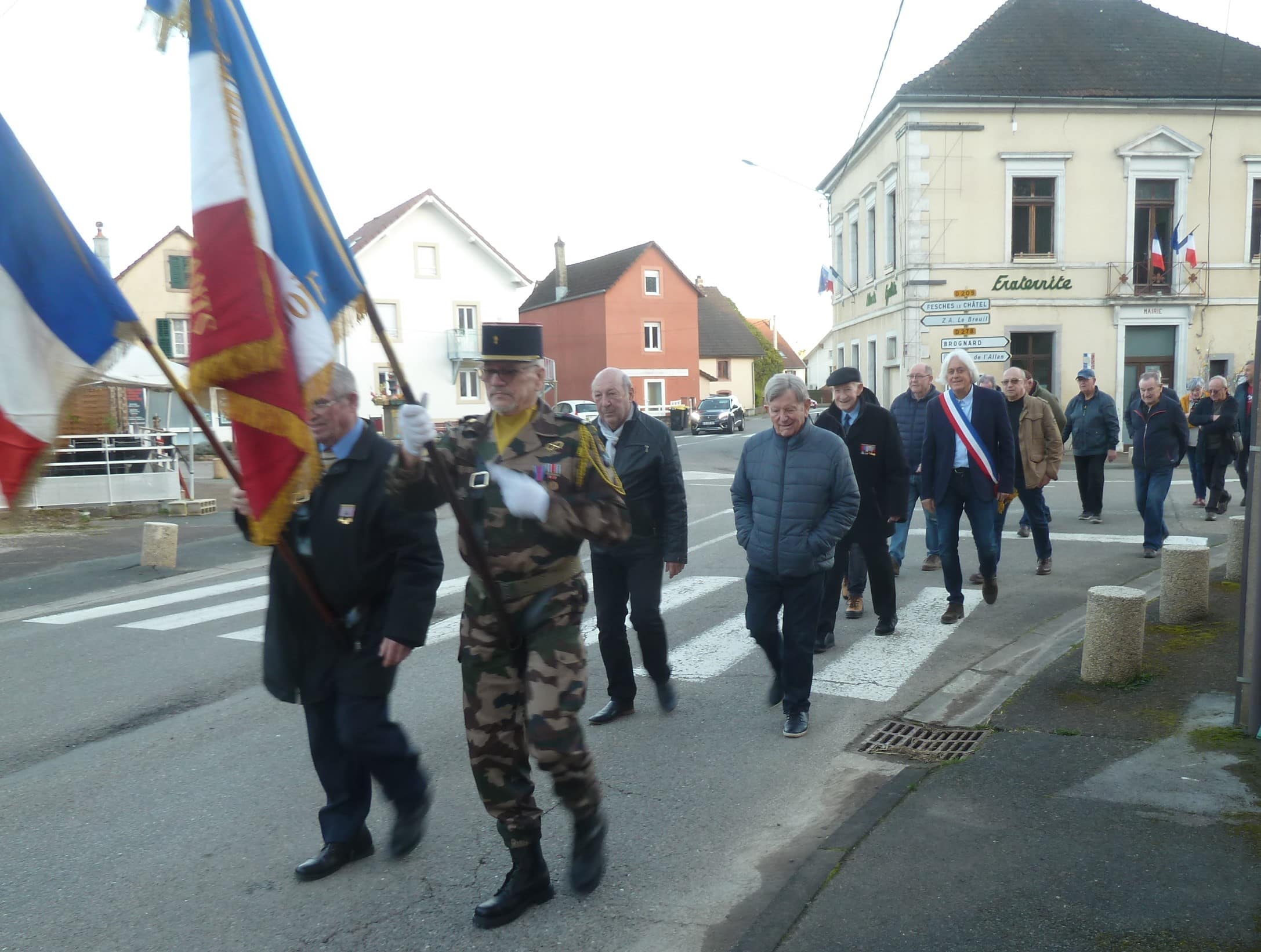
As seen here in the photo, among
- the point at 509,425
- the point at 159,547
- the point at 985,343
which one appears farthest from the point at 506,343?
the point at 985,343

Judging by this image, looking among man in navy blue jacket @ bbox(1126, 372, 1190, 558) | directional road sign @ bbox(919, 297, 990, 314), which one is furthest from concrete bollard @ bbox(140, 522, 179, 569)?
directional road sign @ bbox(919, 297, 990, 314)

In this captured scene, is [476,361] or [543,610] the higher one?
[476,361]

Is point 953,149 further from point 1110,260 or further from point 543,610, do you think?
point 543,610

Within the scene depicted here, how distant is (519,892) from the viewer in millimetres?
3529

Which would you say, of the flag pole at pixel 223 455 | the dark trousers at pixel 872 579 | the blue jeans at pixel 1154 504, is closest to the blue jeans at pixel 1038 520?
the blue jeans at pixel 1154 504

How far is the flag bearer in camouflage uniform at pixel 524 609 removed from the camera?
11.4ft

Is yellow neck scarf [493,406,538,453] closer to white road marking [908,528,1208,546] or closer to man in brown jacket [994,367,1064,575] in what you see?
man in brown jacket [994,367,1064,575]

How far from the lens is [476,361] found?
3.61 meters

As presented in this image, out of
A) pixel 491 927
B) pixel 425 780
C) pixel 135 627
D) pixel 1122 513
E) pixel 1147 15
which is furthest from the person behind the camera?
pixel 1147 15

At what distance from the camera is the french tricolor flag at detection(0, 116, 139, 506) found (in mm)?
3182

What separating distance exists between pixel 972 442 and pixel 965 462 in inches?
6.3

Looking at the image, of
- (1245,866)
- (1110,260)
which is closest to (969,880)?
(1245,866)

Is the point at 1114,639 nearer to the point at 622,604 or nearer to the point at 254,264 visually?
the point at 622,604

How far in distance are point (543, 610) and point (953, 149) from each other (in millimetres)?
27435
